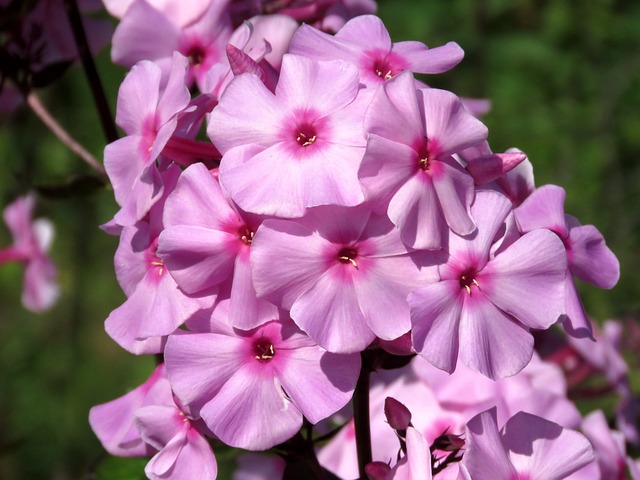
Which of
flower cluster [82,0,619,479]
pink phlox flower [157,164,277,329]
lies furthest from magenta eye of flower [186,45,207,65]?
pink phlox flower [157,164,277,329]

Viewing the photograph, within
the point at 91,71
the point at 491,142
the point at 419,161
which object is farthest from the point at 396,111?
the point at 491,142

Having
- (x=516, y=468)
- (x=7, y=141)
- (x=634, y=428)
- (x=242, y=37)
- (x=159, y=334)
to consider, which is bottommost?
(x=7, y=141)

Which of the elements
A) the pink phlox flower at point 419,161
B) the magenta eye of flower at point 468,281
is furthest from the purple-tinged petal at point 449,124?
the magenta eye of flower at point 468,281

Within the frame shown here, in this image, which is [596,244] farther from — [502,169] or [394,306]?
[394,306]

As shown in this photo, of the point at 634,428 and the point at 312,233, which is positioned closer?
the point at 312,233

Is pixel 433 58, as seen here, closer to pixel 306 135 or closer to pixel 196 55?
pixel 306 135

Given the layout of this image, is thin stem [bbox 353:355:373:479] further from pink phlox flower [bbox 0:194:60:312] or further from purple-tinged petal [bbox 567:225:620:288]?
pink phlox flower [bbox 0:194:60:312]

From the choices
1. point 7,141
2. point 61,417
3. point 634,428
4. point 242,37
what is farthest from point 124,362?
point 242,37
